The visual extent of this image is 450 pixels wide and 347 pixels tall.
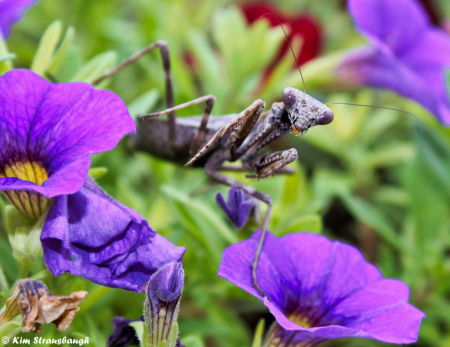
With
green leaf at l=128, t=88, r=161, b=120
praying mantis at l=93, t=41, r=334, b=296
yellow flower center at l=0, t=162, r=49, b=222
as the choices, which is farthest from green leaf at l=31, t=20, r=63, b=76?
yellow flower center at l=0, t=162, r=49, b=222

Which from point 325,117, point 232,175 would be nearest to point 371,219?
point 232,175

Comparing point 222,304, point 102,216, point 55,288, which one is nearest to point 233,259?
point 102,216

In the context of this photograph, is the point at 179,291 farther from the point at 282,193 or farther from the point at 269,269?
the point at 282,193

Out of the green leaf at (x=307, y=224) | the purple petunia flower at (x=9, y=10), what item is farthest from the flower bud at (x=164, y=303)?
the purple petunia flower at (x=9, y=10)

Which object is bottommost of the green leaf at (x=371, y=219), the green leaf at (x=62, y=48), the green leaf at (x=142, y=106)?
the green leaf at (x=371, y=219)

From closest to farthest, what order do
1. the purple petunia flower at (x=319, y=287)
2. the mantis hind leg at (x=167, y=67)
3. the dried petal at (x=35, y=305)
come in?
the dried petal at (x=35, y=305) < the purple petunia flower at (x=319, y=287) < the mantis hind leg at (x=167, y=67)

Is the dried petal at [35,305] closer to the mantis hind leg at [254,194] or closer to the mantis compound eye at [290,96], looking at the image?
the mantis hind leg at [254,194]

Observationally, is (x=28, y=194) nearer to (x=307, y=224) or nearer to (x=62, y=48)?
(x=62, y=48)
